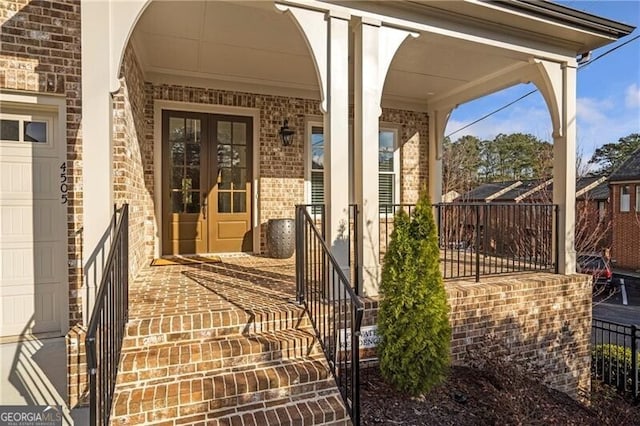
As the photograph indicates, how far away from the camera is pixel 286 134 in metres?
5.87

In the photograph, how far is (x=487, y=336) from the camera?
3840 mm

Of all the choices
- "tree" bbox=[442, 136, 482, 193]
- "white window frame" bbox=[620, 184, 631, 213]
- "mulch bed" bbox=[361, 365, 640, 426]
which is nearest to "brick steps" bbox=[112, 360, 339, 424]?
"mulch bed" bbox=[361, 365, 640, 426]

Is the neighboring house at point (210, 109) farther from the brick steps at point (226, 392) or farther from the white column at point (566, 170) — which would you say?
the brick steps at point (226, 392)

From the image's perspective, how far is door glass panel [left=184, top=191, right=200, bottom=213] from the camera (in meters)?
5.52

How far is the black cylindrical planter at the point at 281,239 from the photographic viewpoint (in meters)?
5.48

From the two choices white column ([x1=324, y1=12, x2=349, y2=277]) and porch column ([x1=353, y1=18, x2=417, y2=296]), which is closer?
white column ([x1=324, y1=12, x2=349, y2=277])

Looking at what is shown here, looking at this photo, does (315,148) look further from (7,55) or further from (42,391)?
(42,391)

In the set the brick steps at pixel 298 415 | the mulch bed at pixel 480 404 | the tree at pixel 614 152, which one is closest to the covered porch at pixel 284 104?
the mulch bed at pixel 480 404

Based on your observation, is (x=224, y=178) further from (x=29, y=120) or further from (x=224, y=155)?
(x=29, y=120)

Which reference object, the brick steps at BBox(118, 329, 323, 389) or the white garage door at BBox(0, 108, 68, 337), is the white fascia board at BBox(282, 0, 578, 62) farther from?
the brick steps at BBox(118, 329, 323, 389)

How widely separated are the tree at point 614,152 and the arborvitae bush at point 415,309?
26.3 m

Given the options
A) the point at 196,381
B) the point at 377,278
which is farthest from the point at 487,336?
the point at 196,381

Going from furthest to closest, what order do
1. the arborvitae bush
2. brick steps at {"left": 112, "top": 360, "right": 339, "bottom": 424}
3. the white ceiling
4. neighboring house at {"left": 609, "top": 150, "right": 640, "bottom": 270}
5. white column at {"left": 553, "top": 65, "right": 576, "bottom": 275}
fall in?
neighboring house at {"left": 609, "top": 150, "right": 640, "bottom": 270} < white column at {"left": 553, "top": 65, "right": 576, "bottom": 275} < the white ceiling < the arborvitae bush < brick steps at {"left": 112, "top": 360, "right": 339, "bottom": 424}

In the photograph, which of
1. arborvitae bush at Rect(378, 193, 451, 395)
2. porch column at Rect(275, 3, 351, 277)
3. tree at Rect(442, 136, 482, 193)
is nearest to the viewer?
arborvitae bush at Rect(378, 193, 451, 395)
